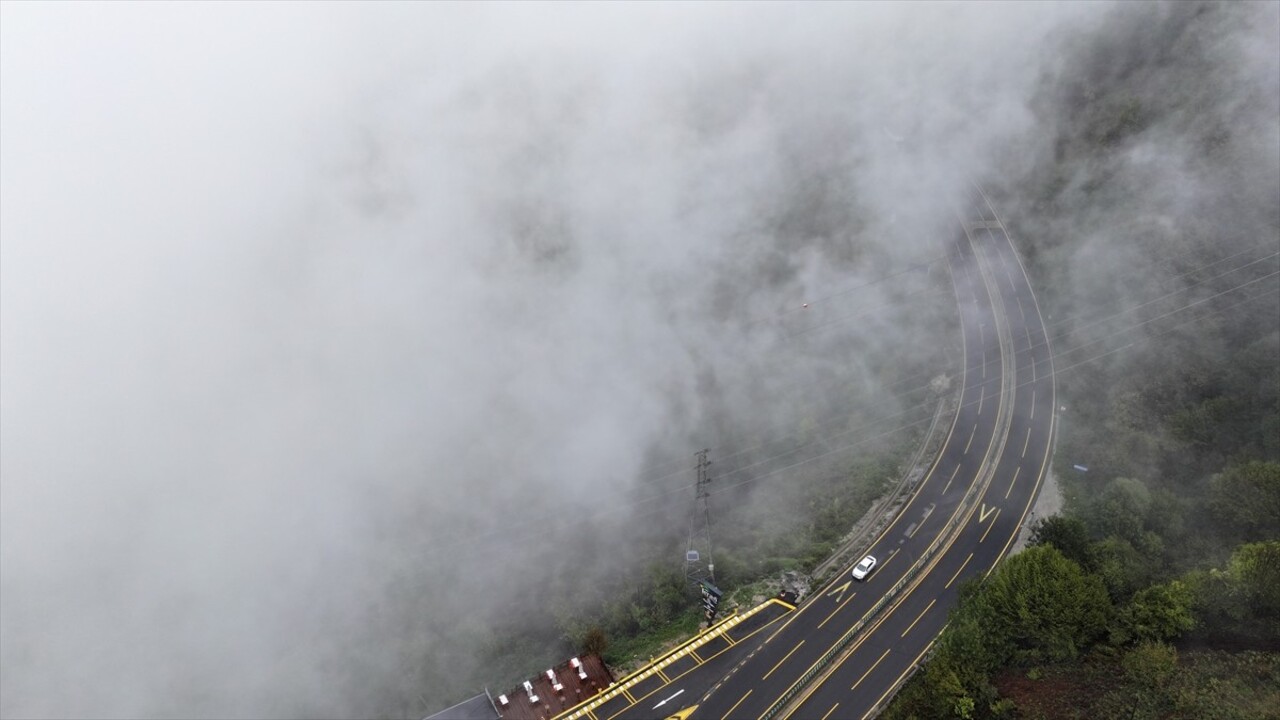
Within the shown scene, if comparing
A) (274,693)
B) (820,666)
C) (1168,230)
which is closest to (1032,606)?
(820,666)

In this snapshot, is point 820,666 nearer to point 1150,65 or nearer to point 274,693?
point 274,693

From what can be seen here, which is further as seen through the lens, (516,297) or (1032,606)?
(516,297)

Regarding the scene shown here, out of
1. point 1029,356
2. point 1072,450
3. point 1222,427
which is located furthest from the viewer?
point 1029,356

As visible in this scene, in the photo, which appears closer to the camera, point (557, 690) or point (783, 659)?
point (783, 659)

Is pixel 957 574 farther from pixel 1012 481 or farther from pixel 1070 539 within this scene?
pixel 1012 481

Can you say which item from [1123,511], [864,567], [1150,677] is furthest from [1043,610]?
[1123,511]

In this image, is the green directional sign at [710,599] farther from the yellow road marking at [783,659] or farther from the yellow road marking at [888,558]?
the yellow road marking at [888,558]

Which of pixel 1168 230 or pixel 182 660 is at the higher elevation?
pixel 182 660
